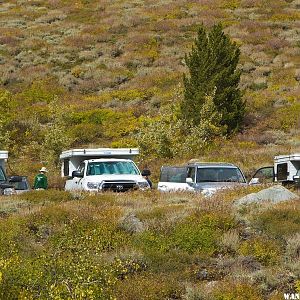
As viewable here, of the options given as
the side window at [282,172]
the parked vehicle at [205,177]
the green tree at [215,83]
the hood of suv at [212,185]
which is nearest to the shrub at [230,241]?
the hood of suv at [212,185]

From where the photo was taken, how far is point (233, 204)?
1459 centimetres

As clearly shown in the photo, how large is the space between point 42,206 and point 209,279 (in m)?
5.46

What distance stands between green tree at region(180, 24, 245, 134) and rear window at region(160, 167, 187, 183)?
37.0 feet

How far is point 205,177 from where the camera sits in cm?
1955

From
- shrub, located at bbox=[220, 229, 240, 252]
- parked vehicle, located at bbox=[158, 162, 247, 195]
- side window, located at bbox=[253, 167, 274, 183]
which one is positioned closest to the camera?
shrub, located at bbox=[220, 229, 240, 252]

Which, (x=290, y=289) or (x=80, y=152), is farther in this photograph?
(x=80, y=152)

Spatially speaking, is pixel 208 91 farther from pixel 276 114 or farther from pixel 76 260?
pixel 76 260

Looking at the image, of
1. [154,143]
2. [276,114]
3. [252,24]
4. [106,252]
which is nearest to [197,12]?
[252,24]

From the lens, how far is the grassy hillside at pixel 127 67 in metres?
35.1

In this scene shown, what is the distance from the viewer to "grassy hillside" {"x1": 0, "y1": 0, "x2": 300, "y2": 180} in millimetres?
35125

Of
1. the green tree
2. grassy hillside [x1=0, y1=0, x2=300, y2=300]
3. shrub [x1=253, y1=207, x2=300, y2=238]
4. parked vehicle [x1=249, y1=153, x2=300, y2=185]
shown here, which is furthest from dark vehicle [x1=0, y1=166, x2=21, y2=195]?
the green tree

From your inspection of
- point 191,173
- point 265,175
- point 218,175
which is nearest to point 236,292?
point 218,175

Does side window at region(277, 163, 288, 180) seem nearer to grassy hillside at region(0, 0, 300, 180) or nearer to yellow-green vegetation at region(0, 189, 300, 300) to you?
grassy hillside at region(0, 0, 300, 180)

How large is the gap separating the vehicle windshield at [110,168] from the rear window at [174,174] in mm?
1113
